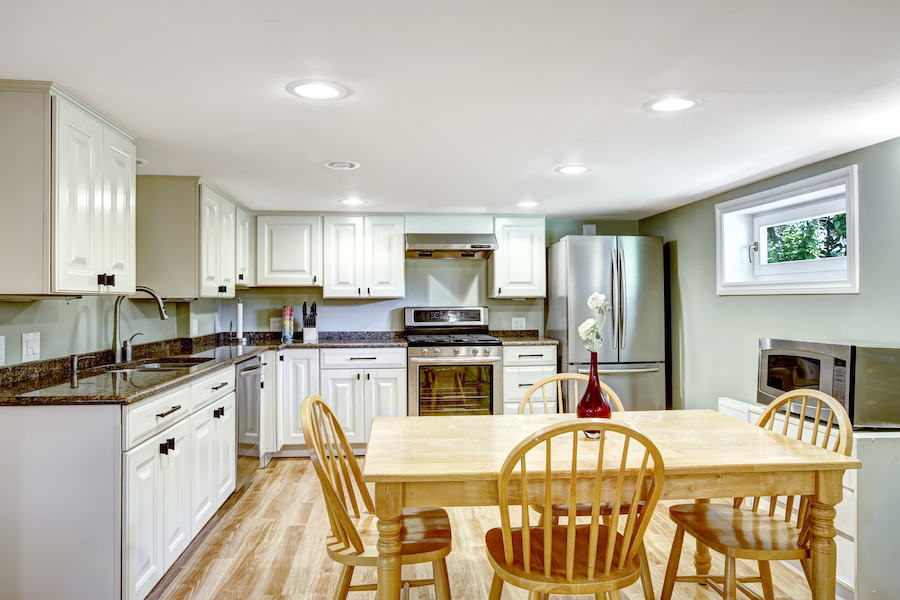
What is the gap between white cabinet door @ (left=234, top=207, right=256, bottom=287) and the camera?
413 centimetres

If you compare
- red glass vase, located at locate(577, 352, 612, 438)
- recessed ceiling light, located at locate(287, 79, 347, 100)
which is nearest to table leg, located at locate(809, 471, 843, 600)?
red glass vase, located at locate(577, 352, 612, 438)

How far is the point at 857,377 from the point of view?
2.40m

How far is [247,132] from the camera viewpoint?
2432 millimetres

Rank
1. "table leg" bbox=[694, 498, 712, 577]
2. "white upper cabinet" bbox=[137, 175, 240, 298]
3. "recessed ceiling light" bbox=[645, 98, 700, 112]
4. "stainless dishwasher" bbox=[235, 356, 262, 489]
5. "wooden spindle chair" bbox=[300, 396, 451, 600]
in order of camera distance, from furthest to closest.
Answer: "stainless dishwasher" bbox=[235, 356, 262, 489] < "white upper cabinet" bbox=[137, 175, 240, 298] < "table leg" bbox=[694, 498, 712, 577] < "recessed ceiling light" bbox=[645, 98, 700, 112] < "wooden spindle chair" bbox=[300, 396, 451, 600]

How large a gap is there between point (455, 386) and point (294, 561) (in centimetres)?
201

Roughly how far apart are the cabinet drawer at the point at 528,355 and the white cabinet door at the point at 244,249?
2.22 metres

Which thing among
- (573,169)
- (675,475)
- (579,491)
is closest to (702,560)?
(675,475)

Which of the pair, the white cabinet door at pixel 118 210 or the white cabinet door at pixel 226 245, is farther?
the white cabinet door at pixel 226 245

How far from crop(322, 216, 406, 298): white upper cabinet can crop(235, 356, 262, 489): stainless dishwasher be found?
3.47 ft

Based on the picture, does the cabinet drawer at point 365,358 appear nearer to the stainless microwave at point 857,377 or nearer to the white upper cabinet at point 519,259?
the white upper cabinet at point 519,259

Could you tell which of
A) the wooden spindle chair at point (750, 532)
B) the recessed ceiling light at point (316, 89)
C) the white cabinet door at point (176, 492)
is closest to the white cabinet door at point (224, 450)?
the white cabinet door at point (176, 492)

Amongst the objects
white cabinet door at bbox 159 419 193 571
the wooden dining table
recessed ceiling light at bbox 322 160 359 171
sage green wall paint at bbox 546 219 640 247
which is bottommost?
white cabinet door at bbox 159 419 193 571

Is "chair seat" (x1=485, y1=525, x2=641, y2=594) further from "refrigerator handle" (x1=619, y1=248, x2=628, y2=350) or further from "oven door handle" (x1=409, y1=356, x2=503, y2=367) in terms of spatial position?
"refrigerator handle" (x1=619, y1=248, x2=628, y2=350)

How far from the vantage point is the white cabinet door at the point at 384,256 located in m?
4.59
